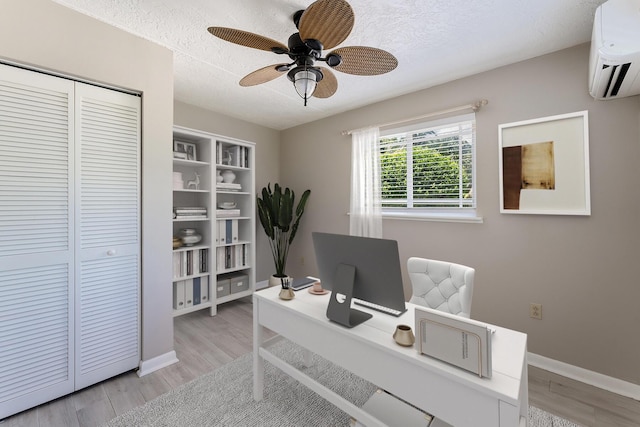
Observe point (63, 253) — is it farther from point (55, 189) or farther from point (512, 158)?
point (512, 158)

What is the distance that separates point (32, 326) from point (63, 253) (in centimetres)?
45

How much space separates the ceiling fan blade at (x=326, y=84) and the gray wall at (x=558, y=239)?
1.22 m

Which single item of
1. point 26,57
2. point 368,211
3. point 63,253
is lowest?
point 63,253

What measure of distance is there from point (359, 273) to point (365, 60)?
1185mm

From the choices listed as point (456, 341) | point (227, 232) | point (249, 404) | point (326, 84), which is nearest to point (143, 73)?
point (326, 84)

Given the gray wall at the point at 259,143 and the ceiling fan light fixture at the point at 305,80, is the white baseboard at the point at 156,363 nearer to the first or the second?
the gray wall at the point at 259,143

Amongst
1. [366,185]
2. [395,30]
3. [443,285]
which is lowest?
[443,285]

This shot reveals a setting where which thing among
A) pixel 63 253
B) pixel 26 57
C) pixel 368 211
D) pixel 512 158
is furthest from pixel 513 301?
pixel 26 57

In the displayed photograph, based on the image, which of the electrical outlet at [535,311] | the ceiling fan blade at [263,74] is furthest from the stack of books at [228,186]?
the electrical outlet at [535,311]

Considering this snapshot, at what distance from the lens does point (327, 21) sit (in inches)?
48.4

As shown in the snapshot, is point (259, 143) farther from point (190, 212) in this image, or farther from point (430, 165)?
point (430, 165)

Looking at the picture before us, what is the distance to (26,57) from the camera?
153cm

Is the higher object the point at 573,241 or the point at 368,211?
the point at 368,211

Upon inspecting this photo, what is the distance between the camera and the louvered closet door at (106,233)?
1785 millimetres
